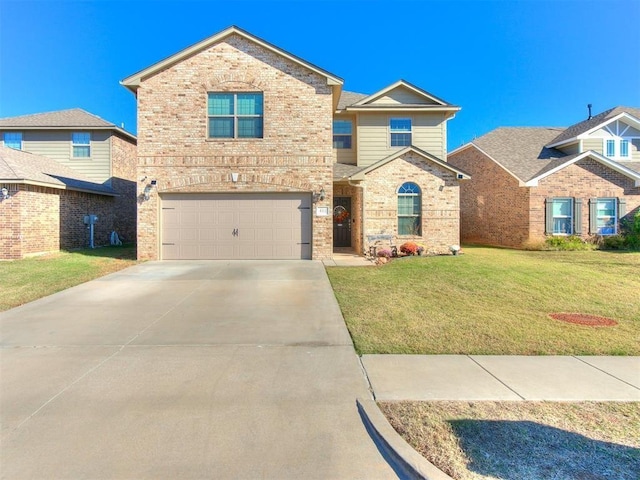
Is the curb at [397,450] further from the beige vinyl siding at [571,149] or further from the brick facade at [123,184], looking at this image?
the beige vinyl siding at [571,149]

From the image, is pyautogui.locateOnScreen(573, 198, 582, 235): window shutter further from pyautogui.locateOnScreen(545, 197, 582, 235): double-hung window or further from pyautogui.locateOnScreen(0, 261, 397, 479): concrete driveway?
pyautogui.locateOnScreen(0, 261, 397, 479): concrete driveway

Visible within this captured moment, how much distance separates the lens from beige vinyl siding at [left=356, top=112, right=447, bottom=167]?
54.6 ft

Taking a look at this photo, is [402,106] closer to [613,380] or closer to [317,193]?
[317,193]

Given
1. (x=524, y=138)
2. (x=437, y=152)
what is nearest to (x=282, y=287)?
(x=437, y=152)

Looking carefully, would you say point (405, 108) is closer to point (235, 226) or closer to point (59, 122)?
point (235, 226)

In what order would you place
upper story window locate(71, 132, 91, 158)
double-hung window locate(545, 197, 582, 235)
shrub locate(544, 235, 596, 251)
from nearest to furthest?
1. shrub locate(544, 235, 596, 251)
2. double-hung window locate(545, 197, 582, 235)
3. upper story window locate(71, 132, 91, 158)

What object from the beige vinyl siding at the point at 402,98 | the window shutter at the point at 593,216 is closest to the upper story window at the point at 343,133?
the beige vinyl siding at the point at 402,98

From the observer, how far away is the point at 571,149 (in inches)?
760

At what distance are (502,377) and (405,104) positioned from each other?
14.9 m

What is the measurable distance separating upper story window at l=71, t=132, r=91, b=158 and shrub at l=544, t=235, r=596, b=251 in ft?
74.1

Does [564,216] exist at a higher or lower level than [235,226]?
higher

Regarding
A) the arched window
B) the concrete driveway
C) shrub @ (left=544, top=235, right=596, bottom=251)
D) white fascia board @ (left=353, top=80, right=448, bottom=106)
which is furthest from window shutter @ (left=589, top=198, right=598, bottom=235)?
the concrete driveway

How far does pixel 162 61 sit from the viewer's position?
42.6 ft

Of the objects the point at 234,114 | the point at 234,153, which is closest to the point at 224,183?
the point at 234,153
